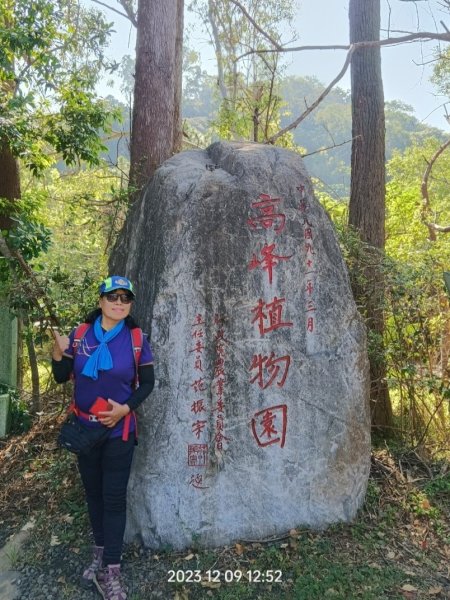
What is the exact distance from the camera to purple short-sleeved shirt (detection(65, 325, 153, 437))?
2721 mm

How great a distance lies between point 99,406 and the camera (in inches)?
107

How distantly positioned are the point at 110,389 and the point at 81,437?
294mm

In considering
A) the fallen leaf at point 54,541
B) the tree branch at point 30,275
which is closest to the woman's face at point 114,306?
the fallen leaf at point 54,541

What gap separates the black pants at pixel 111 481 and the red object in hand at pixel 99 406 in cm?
19

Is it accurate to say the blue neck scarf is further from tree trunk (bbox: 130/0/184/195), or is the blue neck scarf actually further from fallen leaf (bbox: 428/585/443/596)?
tree trunk (bbox: 130/0/184/195)

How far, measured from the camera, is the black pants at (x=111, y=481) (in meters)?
2.80

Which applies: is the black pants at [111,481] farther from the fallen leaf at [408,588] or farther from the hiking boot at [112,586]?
the fallen leaf at [408,588]

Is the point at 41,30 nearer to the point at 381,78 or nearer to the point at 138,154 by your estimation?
the point at 138,154

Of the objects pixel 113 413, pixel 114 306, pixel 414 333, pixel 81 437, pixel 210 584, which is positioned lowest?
pixel 210 584

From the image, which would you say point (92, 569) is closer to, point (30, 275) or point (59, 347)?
point (59, 347)

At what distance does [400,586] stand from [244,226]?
245 centimetres

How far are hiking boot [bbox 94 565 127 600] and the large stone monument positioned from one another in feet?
1.33

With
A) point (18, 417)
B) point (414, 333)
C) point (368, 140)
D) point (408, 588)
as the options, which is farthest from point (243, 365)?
point (368, 140)

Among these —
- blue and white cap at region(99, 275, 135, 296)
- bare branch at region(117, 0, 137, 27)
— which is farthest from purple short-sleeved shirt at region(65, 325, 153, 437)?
bare branch at region(117, 0, 137, 27)
